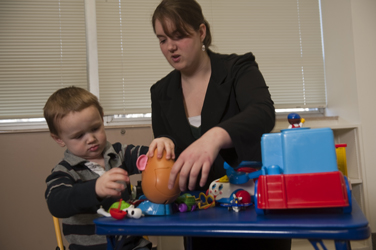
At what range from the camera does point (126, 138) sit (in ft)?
8.17

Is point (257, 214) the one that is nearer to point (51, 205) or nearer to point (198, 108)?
point (51, 205)

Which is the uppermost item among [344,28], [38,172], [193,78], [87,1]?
[87,1]

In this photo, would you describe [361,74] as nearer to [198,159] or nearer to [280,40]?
[280,40]

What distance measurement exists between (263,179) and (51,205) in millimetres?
591

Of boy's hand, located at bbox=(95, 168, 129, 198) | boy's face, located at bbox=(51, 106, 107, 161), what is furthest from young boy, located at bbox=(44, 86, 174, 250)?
boy's hand, located at bbox=(95, 168, 129, 198)

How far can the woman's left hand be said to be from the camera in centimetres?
68

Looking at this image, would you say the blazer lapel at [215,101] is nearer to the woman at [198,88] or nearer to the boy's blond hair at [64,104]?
the woman at [198,88]

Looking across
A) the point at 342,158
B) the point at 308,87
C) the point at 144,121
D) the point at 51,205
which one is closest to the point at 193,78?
the point at 342,158

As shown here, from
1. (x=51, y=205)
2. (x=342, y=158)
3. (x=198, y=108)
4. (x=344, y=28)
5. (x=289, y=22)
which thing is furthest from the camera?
(x=289, y=22)

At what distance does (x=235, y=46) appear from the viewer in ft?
10.0

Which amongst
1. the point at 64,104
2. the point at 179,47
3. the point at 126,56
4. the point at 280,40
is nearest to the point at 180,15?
the point at 179,47

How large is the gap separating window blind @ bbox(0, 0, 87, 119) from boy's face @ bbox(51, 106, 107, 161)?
1.70 metres

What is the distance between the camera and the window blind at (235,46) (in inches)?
112

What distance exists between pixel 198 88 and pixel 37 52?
73.7 inches
